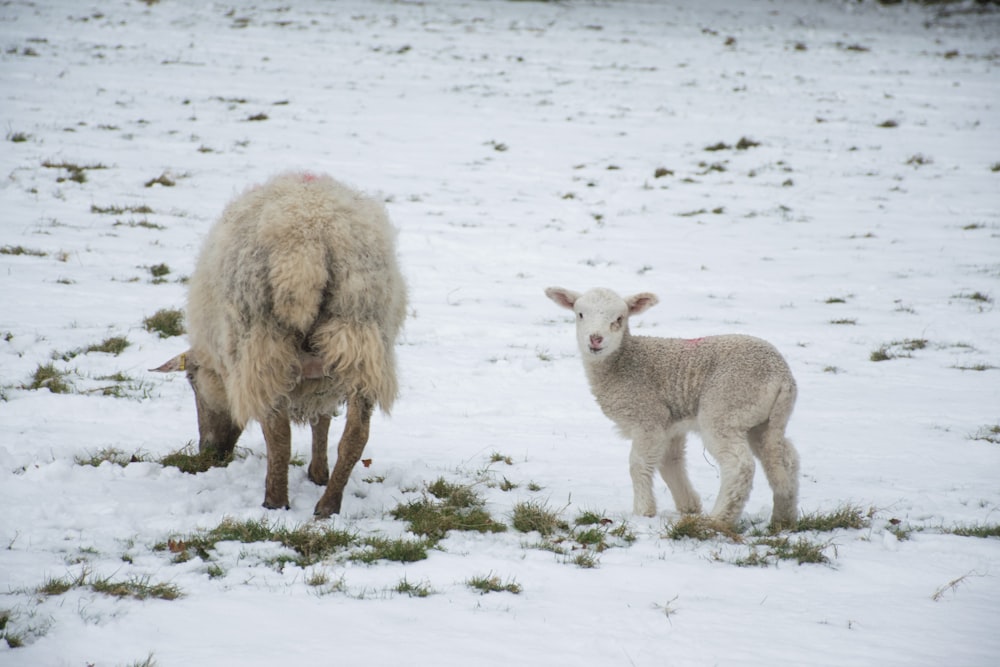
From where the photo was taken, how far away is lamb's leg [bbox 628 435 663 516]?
5.59 meters

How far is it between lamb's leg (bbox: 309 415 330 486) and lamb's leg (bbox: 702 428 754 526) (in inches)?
104

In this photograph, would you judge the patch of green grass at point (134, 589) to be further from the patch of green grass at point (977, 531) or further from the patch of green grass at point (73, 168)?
the patch of green grass at point (73, 168)

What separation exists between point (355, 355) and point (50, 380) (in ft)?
11.7

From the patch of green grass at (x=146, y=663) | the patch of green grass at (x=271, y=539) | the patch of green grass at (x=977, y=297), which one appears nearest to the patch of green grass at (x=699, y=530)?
the patch of green grass at (x=271, y=539)

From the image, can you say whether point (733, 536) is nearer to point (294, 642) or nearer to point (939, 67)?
point (294, 642)

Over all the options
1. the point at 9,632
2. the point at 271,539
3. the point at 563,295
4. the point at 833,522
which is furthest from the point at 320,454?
the point at 833,522

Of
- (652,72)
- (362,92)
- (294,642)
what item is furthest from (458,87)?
(294,642)

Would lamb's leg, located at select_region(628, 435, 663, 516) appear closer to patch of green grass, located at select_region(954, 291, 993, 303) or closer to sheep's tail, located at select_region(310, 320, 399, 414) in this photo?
sheep's tail, located at select_region(310, 320, 399, 414)

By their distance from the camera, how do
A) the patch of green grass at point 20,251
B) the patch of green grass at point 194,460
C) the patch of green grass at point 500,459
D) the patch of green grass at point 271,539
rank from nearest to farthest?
the patch of green grass at point 271,539 → the patch of green grass at point 194,460 → the patch of green grass at point 500,459 → the patch of green grass at point 20,251

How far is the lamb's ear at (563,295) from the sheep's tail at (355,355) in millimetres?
1597

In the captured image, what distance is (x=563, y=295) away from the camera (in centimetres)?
631

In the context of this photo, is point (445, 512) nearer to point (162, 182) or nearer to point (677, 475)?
point (677, 475)

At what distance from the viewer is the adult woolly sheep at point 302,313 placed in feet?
16.2

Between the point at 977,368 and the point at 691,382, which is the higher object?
the point at 691,382
